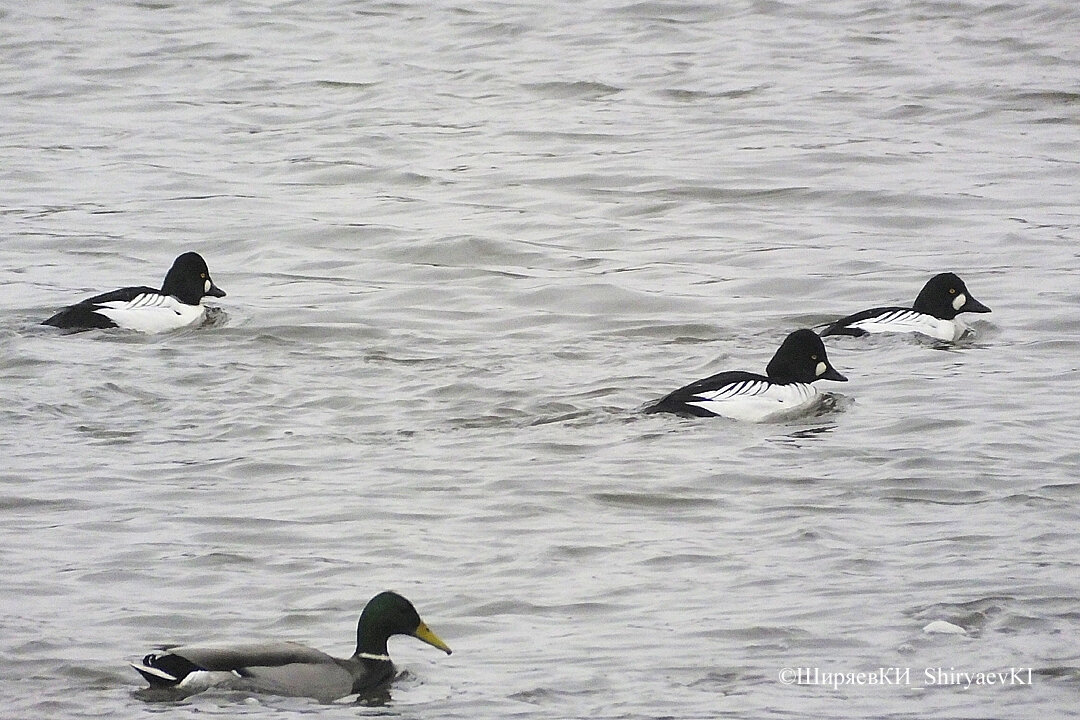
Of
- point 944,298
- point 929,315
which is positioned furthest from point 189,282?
point 944,298

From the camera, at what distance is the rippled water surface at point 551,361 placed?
7152 millimetres

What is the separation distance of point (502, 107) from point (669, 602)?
1350 centimetres

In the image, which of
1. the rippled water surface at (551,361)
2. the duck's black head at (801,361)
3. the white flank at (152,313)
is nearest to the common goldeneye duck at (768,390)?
the duck's black head at (801,361)

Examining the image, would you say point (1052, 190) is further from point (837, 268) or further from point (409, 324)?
point (409, 324)

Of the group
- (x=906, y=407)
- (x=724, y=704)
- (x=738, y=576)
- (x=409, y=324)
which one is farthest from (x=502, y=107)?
(x=724, y=704)

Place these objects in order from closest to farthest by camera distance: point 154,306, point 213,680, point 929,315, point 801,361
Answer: point 213,680
point 801,361
point 929,315
point 154,306

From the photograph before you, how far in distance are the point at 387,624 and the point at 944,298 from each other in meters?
6.69

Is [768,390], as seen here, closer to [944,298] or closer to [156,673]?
[944,298]

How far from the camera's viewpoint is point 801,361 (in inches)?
428

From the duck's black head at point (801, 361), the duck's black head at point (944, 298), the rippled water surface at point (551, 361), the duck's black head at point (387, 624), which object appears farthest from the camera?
the duck's black head at point (944, 298)

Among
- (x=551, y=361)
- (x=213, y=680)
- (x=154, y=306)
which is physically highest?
(x=213, y=680)

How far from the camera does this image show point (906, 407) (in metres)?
10.7

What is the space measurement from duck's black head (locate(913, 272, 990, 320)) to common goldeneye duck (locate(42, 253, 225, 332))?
190 inches

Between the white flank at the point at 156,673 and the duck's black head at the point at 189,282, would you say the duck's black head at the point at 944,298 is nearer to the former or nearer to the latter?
the duck's black head at the point at 189,282
